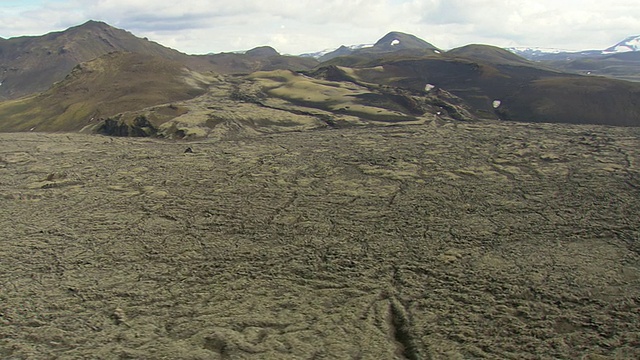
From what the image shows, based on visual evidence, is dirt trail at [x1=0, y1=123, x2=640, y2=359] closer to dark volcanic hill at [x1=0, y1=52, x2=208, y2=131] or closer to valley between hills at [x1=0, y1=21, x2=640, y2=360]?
valley between hills at [x1=0, y1=21, x2=640, y2=360]

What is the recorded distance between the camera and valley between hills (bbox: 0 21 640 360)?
11.2m

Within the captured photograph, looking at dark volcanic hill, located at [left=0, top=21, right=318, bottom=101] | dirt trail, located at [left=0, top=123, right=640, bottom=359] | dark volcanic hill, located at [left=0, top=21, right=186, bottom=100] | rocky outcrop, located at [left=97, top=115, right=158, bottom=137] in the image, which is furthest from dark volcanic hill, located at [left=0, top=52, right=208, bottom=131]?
dark volcanic hill, located at [left=0, top=21, right=318, bottom=101]

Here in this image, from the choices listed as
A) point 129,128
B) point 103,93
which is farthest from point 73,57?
point 129,128

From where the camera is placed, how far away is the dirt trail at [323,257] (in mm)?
11055

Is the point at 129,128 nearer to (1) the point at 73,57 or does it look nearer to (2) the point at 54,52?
(1) the point at 73,57

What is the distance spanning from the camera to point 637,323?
11625 millimetres

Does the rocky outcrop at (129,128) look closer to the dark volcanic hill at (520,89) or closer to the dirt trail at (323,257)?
the dirt trail at (323,257)

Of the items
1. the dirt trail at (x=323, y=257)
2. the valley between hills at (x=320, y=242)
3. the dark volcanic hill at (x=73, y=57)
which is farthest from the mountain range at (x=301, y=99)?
the dark volcanic hill at (x=73, y=57)

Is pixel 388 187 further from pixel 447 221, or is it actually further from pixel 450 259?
pixel 450 259

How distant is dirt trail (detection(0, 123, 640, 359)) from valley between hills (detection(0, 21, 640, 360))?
7cm

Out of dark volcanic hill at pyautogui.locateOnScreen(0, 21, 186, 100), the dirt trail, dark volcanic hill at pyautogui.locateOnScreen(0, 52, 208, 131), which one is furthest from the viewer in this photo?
dark volcanic hill at pyautogui.locateOnScreen(0, 21, 186, 100)

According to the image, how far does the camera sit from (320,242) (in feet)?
53.5

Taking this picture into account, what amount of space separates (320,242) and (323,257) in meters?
1.17

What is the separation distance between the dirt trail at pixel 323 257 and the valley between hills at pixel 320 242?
0.23 ft
